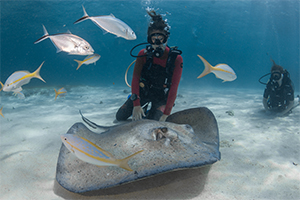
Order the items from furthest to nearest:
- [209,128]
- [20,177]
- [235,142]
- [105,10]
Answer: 1. [105,10]
2. [235,142]
3. [209,128]
4. [20,177]

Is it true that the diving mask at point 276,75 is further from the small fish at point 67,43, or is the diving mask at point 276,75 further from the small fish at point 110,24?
the small fish at point 67,43

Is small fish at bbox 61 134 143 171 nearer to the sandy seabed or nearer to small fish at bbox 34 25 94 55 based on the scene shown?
the sandy seabed

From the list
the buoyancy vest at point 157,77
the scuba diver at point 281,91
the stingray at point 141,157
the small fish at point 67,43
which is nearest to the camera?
the stingray at point 141,157

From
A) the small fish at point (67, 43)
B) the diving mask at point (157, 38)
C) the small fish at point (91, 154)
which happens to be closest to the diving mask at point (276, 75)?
the diving mask at point (157, 38)

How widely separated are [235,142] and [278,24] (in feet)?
169

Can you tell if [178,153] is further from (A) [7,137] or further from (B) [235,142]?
(A) [7,137]

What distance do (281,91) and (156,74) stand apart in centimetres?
489

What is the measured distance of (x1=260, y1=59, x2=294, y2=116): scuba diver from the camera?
5.42 m

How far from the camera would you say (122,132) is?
2104mm

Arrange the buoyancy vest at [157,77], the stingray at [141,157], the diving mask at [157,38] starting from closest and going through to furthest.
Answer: the stingray at [141,157] < the diving mask at [157,38] < the buoyancy vest at [157,77]

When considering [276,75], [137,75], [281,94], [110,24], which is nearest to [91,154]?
[110,24]

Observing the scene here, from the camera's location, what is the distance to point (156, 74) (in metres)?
4.11

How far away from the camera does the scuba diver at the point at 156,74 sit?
3323mm

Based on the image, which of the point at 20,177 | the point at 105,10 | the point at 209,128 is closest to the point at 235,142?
the point at 209,128
